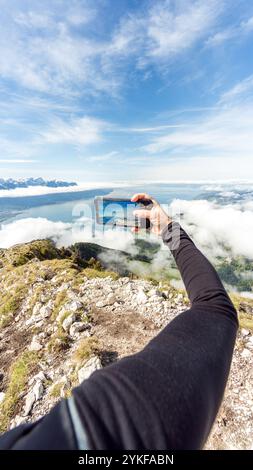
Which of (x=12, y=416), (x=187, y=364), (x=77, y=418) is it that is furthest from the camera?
(x=12, y=416)

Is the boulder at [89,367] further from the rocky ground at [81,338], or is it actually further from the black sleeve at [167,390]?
the black sleeve at [167,390]

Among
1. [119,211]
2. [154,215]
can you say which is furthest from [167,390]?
[119,211]

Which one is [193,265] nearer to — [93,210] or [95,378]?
[95,378]

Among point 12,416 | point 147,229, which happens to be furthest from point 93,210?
point 12,416

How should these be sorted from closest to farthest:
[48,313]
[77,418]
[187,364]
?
[77,418], [187,364], [48,313]

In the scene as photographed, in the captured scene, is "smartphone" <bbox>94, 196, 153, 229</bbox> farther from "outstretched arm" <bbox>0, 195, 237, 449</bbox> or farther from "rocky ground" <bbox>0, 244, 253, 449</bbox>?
"rocky ground" <bbox>0, 244, 253, 449</bbox>

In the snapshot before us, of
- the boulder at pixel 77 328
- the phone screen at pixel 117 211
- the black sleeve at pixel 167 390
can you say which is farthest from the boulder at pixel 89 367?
the black sleeve at pixel 167 390
